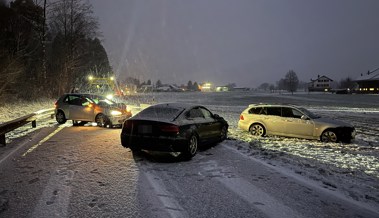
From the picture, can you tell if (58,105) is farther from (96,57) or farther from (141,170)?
(96,57)

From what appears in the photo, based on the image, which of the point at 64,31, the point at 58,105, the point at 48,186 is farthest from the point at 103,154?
the point at 64,31

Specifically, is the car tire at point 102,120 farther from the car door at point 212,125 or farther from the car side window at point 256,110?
the car side window at point 256,110

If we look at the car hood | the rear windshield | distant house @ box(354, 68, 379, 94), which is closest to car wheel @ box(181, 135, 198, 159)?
the rear windshield

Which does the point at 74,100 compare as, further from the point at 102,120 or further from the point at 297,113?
the point at 297,113

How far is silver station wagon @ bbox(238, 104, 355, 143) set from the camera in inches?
488

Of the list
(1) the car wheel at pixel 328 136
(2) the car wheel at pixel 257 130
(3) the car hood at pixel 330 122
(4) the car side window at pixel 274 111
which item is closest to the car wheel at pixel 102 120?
(2) the car wheel at pixel 257 130

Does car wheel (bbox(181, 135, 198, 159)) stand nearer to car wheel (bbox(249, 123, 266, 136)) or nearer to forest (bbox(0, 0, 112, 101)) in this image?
car wheel (bbox(249, 123, 266, 136))

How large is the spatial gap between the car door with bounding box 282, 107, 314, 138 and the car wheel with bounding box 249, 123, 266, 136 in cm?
93

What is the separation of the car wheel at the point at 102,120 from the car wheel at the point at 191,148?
7111 millimetres

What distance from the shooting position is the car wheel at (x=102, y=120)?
14.8 metres

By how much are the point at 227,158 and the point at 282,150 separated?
2374 millimetres

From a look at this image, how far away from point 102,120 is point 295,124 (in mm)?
8686

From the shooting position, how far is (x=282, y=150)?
10109mm

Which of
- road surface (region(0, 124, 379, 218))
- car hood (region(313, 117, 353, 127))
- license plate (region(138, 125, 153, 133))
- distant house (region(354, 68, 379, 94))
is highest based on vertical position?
distant house (region(354, 68, 379, 94))
